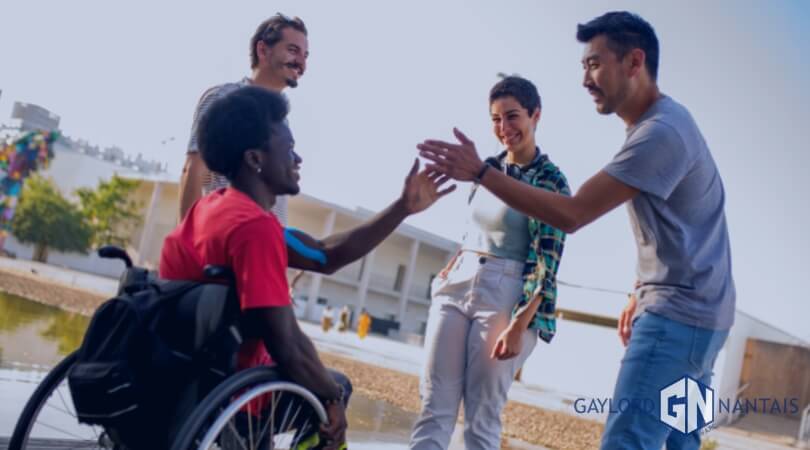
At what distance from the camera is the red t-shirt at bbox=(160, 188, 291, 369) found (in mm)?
1727

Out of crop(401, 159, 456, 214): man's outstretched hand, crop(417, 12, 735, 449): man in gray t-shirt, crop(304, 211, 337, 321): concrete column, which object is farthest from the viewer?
crop(304, 211, 337, 321): concrete column

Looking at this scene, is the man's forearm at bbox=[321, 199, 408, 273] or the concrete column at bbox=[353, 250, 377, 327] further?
the concrete column at bbox=[353, 250, 377, 327]

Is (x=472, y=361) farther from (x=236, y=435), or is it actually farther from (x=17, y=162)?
(x=17, y=162)

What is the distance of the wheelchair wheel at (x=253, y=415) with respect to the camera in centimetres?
160

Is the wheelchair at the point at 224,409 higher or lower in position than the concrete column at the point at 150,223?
lower

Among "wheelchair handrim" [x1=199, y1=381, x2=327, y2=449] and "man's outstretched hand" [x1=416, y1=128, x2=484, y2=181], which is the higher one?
"man's outstretched hand" [x1=416, y1=128, x2=484, y2=181]

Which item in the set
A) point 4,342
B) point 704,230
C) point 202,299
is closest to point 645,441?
point 704,230

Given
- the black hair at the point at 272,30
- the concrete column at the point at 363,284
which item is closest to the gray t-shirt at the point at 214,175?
the black hair at the point at 272,30

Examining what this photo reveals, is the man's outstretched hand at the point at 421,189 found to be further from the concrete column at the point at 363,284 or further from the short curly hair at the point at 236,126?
the concrete column at the point at 363,284

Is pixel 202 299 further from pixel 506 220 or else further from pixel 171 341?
pixel 506 220

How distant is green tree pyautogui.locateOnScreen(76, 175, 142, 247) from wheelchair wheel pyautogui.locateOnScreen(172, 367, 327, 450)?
120 feet

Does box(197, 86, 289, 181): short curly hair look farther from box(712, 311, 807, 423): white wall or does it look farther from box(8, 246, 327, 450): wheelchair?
box(712, 311, 807, 423): white wall

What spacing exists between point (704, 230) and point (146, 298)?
1.49 metres

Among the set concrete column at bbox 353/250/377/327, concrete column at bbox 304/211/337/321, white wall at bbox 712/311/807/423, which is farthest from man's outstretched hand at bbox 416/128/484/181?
concrete column at bbox 353/250/377/327
